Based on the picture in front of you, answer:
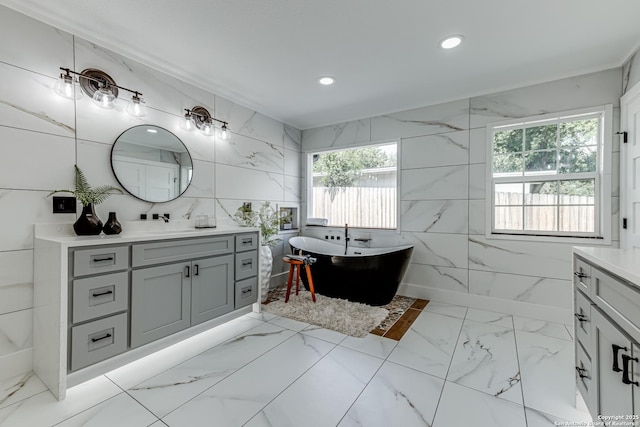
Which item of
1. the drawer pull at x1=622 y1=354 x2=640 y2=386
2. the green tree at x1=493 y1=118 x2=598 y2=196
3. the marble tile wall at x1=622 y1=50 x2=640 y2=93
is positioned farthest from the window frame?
the drawer pull at x1=622 y1=354 x2=640 y2=386

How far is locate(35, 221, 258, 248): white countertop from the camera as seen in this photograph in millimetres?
1774

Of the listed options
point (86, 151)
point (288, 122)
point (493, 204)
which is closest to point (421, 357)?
point (493, 204)

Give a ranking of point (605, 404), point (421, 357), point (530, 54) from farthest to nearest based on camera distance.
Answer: point (530, 54), point (421, 357), point (605, 404)

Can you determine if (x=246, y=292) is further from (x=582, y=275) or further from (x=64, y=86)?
(x=582, y=275)

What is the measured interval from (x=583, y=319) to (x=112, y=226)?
318 cm

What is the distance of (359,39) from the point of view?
2197 millimetres

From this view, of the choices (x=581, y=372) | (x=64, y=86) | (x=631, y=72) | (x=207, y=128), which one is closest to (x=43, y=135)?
(x=64, y=86)

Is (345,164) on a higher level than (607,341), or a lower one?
higher

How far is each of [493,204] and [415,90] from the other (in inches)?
62.9

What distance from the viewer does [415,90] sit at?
3.11 metres

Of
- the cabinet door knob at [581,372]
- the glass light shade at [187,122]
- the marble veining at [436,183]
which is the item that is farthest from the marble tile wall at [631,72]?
the glass light shade at [187,122]

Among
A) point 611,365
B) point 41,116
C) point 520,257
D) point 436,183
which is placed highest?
point 41,116

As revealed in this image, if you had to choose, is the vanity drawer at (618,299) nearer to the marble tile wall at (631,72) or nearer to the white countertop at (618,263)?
the white countertop at (618,263)

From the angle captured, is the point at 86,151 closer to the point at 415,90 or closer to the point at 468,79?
the point at 415,90
